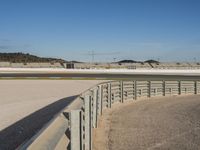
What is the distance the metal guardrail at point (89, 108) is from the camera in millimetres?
4348

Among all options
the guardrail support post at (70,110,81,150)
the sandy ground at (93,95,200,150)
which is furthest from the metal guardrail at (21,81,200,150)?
the sandy ground at (93,95,200,150)

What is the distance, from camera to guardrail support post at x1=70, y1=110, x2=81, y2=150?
5.13 metres

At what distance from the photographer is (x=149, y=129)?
12.6m

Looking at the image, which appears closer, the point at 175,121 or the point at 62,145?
the point at 62,145

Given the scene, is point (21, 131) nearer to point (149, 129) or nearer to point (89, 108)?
point (89, 108)

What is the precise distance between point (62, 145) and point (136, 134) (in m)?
7.11

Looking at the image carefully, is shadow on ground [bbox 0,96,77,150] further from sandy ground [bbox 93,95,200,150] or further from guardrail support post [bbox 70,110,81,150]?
guardrail support post [bbox 70,110,81,150]

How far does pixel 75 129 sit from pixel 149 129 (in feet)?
25.1

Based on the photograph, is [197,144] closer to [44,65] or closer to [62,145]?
[62,145]

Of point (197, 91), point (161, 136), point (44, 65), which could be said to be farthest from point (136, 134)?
point (44, 65)

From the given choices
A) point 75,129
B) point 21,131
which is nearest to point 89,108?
point 75,129

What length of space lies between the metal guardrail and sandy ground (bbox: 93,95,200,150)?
23.2 inches

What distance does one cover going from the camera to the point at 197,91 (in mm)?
30516

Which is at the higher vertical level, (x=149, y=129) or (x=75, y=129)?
(x=75, y=129)
